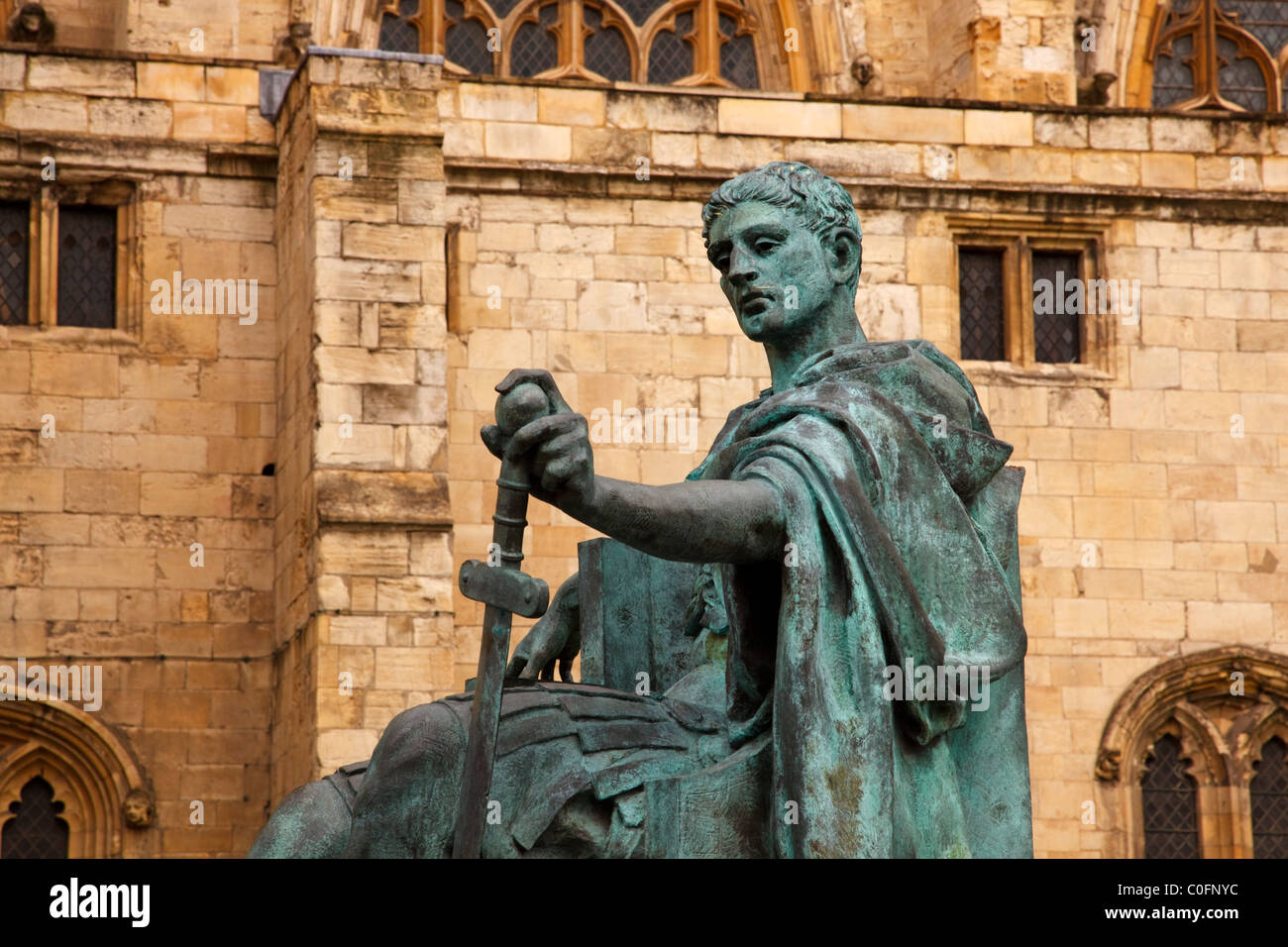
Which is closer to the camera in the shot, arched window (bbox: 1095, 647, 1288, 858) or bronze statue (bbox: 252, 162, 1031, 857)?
bronze statue (bbox: 252, 162, 1031, 857)

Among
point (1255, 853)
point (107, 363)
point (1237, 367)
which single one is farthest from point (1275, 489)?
point (107, 363)

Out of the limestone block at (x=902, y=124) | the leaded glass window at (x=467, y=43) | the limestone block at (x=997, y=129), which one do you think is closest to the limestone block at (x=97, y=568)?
the limestone block at (x=902, y=124)

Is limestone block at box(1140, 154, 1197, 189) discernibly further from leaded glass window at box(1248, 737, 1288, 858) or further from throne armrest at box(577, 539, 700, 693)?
throne armrest at box(577, 539, 700, 693)

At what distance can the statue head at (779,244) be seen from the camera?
219 inches

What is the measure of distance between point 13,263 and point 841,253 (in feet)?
42.2

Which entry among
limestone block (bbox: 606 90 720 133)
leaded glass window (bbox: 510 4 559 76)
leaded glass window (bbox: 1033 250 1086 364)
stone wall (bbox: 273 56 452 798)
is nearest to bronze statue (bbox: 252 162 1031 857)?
stone wall (bbox: 273 56 452 798)

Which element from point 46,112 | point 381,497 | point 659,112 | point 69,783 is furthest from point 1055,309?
point 69,783

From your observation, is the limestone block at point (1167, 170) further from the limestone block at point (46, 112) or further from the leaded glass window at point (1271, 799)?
the limestone block at point (46, 112)

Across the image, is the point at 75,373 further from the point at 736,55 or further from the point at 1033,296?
the point at 736,55

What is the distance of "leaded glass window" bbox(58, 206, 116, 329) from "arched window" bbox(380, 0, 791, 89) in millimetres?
5045

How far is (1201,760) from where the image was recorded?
1877cm

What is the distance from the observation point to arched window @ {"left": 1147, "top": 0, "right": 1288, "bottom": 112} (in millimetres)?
24234

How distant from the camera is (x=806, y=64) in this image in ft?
77.6

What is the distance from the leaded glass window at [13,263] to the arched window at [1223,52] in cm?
1022
